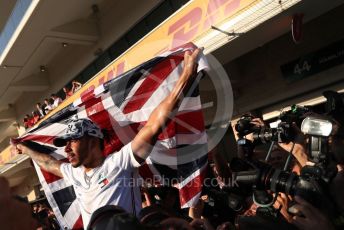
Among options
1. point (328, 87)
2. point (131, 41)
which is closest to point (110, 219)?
point (328, 87)

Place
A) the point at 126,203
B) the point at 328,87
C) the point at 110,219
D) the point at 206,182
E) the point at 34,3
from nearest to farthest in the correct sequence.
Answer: the point at 110,219, the point at 126,203, the point at 206,182, the point at 328,87, the point at 34,3

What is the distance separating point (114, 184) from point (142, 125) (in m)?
1.35

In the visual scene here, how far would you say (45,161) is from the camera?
12.9ft

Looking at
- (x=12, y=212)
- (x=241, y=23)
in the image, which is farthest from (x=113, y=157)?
(x=241, y=23)

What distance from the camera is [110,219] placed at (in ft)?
4.25

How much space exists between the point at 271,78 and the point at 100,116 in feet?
14.5

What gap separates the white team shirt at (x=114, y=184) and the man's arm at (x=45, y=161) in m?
1.00

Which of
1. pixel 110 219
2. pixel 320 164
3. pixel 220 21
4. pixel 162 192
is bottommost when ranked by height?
pixel 162 192

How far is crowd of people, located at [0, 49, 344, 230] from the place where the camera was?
4.58 feet

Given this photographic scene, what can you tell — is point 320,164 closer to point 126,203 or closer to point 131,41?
point 126,203

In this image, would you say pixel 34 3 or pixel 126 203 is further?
pixel 34 3

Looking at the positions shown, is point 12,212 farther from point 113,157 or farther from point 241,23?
point 241,23

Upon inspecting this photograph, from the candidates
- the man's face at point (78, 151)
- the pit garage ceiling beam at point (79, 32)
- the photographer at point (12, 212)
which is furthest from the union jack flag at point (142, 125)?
the pit garage ceiling beam at point (79, 32)

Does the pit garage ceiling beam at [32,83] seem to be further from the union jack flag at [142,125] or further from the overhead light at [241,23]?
the union jack flag at [142,125]
